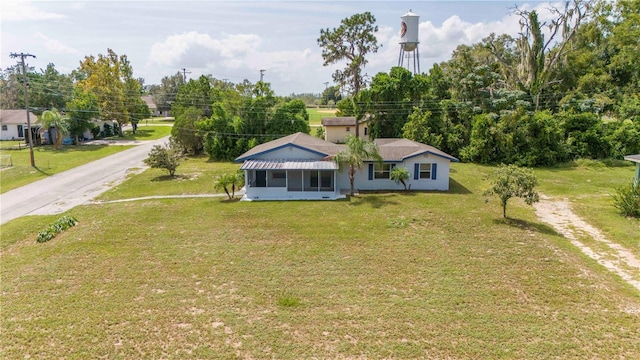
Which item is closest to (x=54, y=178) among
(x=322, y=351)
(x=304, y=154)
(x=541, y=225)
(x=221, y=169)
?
(x=221, y=169)

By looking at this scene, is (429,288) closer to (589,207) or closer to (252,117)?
(589,207)

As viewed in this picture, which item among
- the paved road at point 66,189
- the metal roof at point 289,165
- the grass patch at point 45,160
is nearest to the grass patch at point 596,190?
the metal roof at point 289,165

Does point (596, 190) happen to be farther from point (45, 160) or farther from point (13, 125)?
point (13, 125)

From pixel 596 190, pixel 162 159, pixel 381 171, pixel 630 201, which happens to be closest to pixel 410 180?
pixel 381 171

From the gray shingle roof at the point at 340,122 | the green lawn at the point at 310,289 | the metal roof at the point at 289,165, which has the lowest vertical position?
the green lawn at the point at 310,289

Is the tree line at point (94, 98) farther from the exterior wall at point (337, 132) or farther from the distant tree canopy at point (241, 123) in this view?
the exterior wall at point (337, 132)
